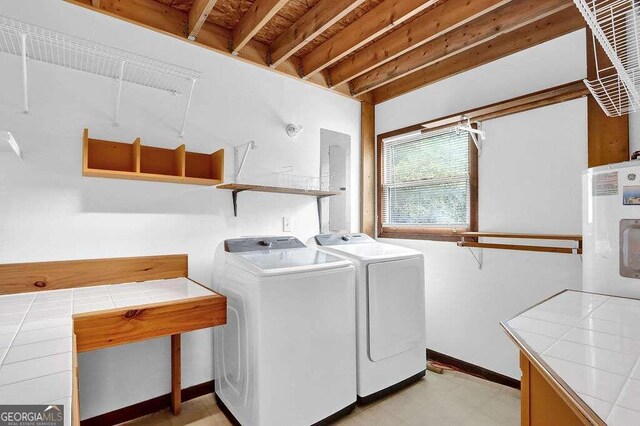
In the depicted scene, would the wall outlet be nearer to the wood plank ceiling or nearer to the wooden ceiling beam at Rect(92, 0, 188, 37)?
the wood plank ceiling

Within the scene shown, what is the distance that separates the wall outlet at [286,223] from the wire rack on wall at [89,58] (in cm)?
116

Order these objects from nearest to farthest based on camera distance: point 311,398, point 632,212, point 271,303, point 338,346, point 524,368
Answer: point 524,368 → point 632,212 → point 271,303 → point 311,398 → point 338,346

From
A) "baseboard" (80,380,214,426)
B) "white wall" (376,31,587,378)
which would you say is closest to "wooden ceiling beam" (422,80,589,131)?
"white wall" (376,31,587,378)

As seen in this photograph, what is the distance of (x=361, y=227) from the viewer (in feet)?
11.5

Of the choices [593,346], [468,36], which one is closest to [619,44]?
[468,36]

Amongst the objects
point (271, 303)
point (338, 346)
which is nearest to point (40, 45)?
point (271, 303)

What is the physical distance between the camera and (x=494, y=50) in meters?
2.67

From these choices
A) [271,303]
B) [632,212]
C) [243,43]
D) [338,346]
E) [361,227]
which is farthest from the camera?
[361,227]

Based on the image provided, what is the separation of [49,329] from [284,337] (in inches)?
40.9

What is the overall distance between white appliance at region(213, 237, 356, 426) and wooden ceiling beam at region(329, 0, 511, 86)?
1.76 metres

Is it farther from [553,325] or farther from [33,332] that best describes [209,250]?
[553,325]

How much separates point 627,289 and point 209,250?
2.47 metres

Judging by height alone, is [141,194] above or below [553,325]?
above

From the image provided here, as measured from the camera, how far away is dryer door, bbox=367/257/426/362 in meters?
2.30
